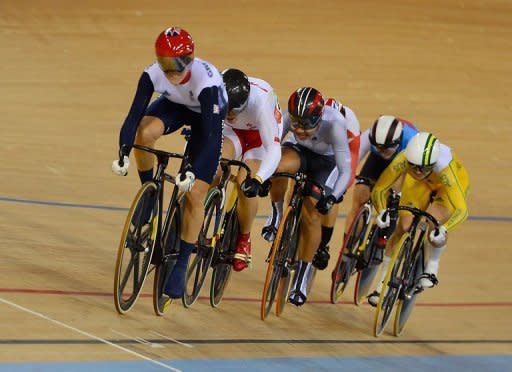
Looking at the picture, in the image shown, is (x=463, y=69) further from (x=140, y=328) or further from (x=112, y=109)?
(x=140, y=328)

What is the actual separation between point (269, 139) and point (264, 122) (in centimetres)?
8

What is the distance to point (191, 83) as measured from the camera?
168 inches

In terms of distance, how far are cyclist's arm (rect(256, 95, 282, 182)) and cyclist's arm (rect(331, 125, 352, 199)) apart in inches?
14.8

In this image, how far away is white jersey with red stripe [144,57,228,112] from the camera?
425cm

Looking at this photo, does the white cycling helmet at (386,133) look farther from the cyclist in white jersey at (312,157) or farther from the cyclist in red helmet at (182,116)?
the cyclist in red helmet at (182,116)

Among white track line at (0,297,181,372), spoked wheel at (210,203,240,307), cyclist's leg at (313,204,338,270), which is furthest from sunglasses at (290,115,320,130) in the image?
white track line at (0,297,181,372)

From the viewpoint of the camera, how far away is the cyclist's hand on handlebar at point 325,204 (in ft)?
16.2

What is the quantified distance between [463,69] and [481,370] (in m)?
7.63

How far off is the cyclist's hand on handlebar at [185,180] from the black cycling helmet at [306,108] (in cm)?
94

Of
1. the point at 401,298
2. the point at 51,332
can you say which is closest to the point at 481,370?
the point at 401,298

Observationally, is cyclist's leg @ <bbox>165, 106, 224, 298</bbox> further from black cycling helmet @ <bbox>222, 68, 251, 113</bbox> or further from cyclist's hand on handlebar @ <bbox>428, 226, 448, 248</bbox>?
cyclist's hand on handlebar @ <bbox>428, 226, 448, 248</bbox>

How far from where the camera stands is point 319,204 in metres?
4.95

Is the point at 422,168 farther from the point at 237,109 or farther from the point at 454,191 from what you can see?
the point at 237,109

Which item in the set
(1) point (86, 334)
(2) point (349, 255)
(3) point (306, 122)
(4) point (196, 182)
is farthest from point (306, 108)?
(1) point (86, 334)
